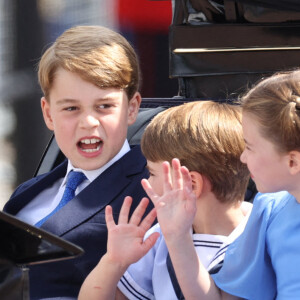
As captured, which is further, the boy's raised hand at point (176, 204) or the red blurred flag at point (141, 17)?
the red blurred flag at point (141, 17)

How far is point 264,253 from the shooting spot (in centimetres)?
160

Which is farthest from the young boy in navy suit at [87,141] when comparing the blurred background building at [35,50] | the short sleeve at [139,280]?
the blurred background building at [35,50]

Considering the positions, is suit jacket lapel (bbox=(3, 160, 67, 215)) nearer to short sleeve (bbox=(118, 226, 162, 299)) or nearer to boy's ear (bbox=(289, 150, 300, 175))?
short sleeve (bbox=(118, 226, 162, 299))

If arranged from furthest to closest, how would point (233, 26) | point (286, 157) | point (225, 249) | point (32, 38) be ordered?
point (32, 38) < point (233, 26) < point (225, 249) < point (286, 157)

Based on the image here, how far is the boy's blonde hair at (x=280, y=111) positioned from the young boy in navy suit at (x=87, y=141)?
1.73 feet

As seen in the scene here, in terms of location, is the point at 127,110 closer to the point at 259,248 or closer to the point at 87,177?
the point at 87,177

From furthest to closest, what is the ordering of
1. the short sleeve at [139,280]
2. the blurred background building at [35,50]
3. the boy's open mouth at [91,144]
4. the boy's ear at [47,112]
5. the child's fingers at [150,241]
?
the blurred background building at [35,50], the boy's ear at [47,112], the boy's open mouth at [91,144], the short sleeve at [139,280], the child's fingers at [150,241]

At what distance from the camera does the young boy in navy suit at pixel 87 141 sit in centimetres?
191

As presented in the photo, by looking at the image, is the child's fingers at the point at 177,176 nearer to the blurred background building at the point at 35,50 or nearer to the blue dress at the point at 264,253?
the blue dress at the point at 264,253

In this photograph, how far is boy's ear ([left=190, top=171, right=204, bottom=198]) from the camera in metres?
1.73

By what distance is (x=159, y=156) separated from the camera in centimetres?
177

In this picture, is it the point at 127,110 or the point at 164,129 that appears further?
the point at 127,110

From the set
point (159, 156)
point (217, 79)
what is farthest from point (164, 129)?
point (217, 79)

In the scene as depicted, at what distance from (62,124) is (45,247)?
88 centimetres
